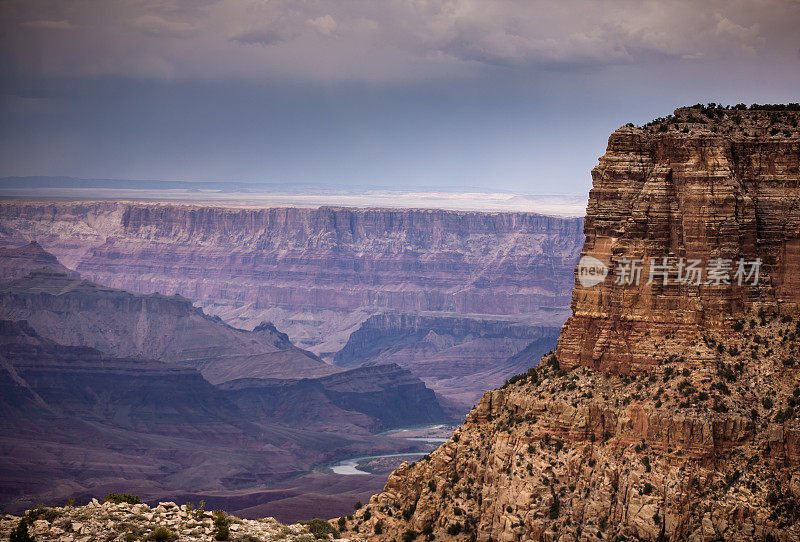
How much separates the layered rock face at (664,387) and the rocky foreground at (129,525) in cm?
1651

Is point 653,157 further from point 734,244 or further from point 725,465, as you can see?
point 725,465

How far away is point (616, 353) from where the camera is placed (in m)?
77.3

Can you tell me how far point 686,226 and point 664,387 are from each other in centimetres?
941

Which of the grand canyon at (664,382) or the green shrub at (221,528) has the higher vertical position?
the grand canyon at (664,382)

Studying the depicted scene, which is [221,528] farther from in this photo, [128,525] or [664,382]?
[664,382]

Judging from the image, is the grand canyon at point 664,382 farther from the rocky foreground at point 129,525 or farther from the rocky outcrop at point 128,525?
the rocky foreground at point 129,525

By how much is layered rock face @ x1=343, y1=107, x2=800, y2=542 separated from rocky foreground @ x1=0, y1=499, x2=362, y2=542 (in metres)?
16.5

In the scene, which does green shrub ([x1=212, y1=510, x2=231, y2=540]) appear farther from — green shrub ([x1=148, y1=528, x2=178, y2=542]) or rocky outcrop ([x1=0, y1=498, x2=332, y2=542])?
green shrub ([x1=148, y1=528, x2=178, y2=542])

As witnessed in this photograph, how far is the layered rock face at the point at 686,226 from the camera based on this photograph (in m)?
76.0

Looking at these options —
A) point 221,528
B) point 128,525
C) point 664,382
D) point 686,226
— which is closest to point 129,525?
point 128,525

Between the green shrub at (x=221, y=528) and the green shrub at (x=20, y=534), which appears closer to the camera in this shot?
the green shrub at (x=20, y=534)

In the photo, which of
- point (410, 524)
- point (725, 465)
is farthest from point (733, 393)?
point (410, 524)

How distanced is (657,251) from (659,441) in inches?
440

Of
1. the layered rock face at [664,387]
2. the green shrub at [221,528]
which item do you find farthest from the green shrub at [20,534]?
the layered rock face at [664,387]
